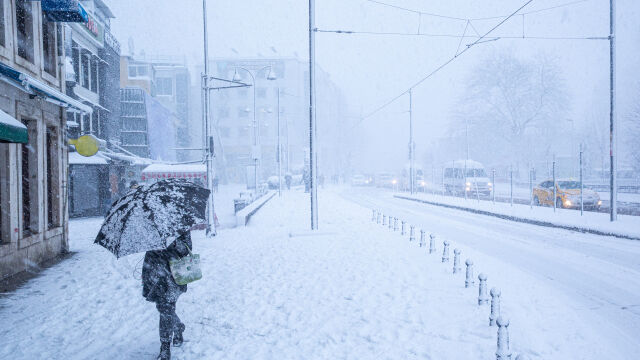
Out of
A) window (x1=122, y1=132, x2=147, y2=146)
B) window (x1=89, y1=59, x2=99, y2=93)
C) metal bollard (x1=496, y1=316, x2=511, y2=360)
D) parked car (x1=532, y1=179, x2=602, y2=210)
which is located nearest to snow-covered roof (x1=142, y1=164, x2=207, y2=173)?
window (x1=89, y1=59, x2=99, y2=93)

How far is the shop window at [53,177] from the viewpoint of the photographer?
9648 mm

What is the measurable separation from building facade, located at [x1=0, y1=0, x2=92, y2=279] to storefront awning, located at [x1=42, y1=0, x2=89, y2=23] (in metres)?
0.03

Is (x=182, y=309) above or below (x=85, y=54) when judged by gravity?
below

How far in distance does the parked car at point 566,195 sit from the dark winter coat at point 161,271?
62.6ft

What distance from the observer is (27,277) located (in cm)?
764

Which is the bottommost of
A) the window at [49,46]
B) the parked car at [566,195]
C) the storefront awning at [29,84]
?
the parked car at [566,195]

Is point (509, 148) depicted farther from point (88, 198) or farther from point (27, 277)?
point (27, 277)

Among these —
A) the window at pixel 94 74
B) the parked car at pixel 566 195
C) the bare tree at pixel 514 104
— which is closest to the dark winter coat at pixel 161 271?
the parked car at pixel 566 195

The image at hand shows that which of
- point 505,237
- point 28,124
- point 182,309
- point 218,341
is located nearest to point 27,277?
point 28,124

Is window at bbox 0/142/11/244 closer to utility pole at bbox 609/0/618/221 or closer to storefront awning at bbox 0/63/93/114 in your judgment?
storefront awning at bbox 0/63/93/114

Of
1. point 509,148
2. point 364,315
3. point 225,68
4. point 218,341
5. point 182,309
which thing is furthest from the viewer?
point 225,68

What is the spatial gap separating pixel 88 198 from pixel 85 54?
7348 millimetres

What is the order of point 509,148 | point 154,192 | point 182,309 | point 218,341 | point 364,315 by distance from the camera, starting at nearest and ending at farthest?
point 154,192
point 218,341
point 364,315
point 182,309
point 509,148

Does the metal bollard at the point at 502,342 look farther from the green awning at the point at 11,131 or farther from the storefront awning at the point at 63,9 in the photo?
the storefront awning at the point at 63,9
